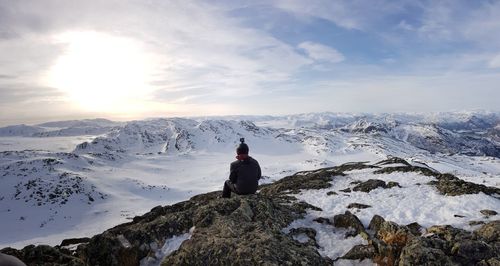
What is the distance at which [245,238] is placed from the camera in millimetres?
10367

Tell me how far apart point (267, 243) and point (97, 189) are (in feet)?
289

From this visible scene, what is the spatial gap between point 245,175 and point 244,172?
0.17 m

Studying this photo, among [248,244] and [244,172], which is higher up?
[244,172]

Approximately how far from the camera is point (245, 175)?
52.7 feet

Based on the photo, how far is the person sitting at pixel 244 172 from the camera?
1583cm

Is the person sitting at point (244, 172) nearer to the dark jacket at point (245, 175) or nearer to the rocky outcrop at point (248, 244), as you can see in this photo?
the dark jacket at point (245, 175)

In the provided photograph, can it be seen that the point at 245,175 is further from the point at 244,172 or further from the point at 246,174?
the point at 244,172

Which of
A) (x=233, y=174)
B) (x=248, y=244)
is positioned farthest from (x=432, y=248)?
(x=233, y=174)

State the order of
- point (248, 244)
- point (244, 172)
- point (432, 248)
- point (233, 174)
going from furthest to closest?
1. point (233, 174)
2. point (244, 172)
3. point (432, 248)
4. point (248, 244)

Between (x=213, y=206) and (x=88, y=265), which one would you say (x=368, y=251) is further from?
(x=88, y=265)

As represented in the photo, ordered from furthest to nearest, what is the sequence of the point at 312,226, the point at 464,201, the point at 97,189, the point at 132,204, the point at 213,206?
the point at 97,189
the point at 132,204
the point at 464,201
the point at 312,226
the point at 213,206

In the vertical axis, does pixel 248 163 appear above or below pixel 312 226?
above

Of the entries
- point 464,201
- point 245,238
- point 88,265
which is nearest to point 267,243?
point 245,238

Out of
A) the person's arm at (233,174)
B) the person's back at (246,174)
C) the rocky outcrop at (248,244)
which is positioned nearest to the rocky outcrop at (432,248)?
the rocky outcrop at (248,244)
